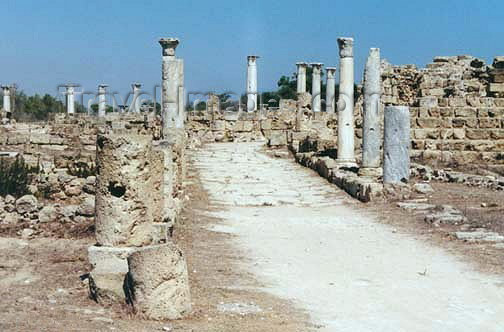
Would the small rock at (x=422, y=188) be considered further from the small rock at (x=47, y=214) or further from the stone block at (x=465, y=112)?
the stone block at (x=465, y=112)

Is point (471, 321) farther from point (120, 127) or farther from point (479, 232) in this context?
point (120, 127)

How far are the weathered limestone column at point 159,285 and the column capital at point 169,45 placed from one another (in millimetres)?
17973

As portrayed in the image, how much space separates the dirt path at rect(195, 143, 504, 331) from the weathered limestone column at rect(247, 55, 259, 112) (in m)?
28.7

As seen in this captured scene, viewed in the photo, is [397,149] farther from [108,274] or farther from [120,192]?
[108,274]

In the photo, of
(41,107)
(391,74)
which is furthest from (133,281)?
(41,107)

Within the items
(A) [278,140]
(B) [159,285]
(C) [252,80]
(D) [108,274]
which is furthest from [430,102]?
(C) [252,80]

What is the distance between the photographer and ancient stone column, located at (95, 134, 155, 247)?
23.0 ft

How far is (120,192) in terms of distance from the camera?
7059 millimetres

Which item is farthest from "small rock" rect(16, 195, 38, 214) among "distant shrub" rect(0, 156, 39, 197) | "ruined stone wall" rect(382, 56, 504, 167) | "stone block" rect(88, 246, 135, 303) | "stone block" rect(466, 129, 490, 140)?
"stone block" rect(466, 129, 490, 140)

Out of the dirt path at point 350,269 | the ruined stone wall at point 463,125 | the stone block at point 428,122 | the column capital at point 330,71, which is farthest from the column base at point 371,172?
the column capital at point 330,71

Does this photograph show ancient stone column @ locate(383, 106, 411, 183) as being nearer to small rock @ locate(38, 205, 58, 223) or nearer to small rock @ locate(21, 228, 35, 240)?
small rock @ locate(38, 205, 58, 223)

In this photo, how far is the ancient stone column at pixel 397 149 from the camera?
14.8 metres

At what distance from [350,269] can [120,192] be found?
2577 mm

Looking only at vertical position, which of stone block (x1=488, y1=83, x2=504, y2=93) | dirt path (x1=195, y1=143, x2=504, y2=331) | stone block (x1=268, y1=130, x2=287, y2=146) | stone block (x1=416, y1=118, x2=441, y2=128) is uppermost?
A: stone block (x1=488, y1=83, x2=504, y2=93)
